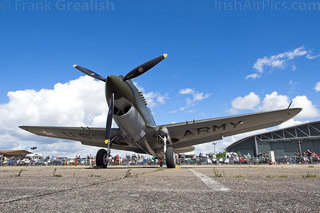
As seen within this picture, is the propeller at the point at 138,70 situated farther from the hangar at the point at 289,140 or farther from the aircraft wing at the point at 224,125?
the hangar at the point at 289,140

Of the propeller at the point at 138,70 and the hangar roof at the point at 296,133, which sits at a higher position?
the propeller at the point at 138,70

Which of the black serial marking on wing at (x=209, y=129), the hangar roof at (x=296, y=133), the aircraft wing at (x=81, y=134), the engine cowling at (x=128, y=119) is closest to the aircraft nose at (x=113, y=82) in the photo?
the engine cowling at (x=128, y=119)

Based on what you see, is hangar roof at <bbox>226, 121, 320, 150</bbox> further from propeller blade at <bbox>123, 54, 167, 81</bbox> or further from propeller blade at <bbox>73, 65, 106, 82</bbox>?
propeller blade at <bbox>73, 65, 106, 82</bbox>

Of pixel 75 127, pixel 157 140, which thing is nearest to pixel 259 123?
pixel 157 140

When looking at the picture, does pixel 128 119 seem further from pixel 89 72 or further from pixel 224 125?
pixel 224 125

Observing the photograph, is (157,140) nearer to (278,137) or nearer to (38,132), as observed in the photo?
(38,132)

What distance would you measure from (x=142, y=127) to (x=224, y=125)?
16.3 feet

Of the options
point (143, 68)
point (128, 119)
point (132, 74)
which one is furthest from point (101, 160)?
point (143, 68)

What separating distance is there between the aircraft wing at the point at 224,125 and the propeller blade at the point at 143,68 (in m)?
4.04

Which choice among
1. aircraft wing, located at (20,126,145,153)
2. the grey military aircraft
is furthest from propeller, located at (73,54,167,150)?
aircraft wing, located at (20,126,145,153)

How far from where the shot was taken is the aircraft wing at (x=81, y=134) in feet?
43.9

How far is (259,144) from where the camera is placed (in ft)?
175

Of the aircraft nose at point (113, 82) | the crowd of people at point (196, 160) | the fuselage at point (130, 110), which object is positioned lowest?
the crowd of people at point (196, 160)

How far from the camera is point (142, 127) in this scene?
450 inches
